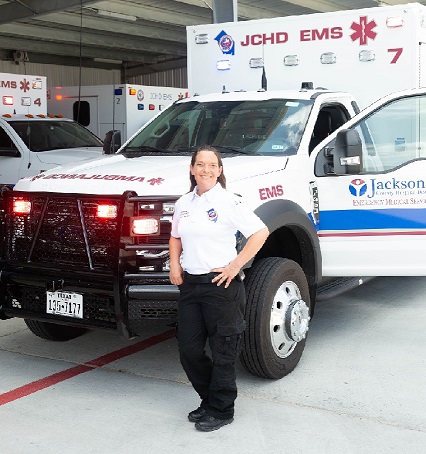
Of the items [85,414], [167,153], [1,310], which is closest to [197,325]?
[85,414]


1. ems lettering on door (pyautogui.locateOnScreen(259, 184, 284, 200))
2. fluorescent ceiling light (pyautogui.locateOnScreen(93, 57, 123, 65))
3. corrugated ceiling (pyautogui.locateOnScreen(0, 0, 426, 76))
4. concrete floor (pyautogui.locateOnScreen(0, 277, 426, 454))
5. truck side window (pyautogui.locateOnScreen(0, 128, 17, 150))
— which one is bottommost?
concrete floor (pyautogui.locateOnScreen(0, 277, 426, 454))

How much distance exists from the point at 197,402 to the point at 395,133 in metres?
2.41

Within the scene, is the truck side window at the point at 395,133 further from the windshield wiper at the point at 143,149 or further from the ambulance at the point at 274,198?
the windshield wiper at the point at 143,149

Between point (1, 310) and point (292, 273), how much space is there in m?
1.85

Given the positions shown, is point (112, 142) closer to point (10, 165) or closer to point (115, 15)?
point (10, 165)

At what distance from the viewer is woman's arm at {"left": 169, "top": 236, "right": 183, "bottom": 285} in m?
4.11

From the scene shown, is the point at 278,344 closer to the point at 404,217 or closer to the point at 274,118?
the point at 404,217

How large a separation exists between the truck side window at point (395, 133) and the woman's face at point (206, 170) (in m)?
1.86

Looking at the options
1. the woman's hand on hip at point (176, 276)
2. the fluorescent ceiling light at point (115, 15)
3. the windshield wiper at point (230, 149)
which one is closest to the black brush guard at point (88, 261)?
the woman's hand on hip at point (176, 276)

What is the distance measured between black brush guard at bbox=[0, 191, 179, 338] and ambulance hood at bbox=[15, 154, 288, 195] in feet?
0.27

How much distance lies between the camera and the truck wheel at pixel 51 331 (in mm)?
5707

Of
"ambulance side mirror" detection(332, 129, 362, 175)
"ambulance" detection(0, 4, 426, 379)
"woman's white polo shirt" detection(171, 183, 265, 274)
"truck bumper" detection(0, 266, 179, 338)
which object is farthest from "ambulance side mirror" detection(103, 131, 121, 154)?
"woman's white polo shirt" detection(171, 183, 265, 274)

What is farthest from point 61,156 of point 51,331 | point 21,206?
point 21,206

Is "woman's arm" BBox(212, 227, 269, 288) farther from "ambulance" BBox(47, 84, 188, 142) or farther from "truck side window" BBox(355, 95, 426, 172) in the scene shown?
"ambulance" BBox(47, 84, 188, 142)
